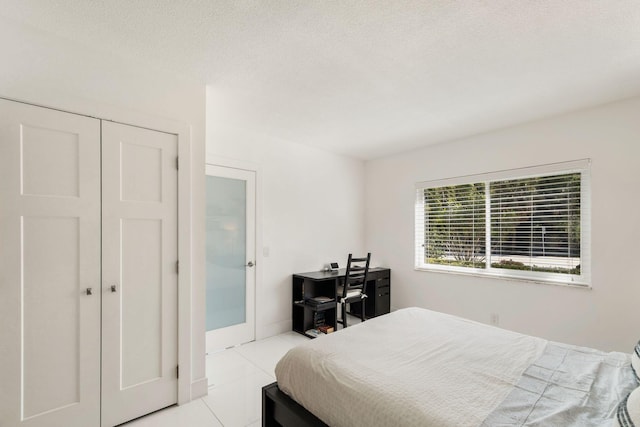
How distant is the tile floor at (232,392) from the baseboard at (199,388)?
1.4 inches

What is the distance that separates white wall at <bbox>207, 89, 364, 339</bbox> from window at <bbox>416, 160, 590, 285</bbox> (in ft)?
3.73

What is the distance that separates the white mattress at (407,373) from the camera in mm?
1258

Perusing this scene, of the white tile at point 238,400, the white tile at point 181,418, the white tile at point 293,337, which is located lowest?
Answer: the white tile at point 293,337

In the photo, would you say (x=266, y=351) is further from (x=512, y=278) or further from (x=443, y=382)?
(x=512, y=278)

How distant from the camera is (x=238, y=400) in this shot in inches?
91.8

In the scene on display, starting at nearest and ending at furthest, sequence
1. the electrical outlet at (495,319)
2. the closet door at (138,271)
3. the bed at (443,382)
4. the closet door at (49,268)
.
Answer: the bed at (443,382)
the closet door at (49,268)
the closet door at (138,271)
the electrical outlet at (495,319)

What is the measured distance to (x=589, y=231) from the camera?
2.89 meters

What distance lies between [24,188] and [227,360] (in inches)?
87.1

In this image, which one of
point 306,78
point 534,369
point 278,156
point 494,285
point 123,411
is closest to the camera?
point 534,369

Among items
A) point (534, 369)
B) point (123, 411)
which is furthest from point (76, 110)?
point (534, 369)

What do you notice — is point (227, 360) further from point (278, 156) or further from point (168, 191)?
point (278, 156)

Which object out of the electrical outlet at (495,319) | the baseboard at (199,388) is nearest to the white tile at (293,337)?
the baseboard at (199,388)

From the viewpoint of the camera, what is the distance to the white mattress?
1258 mm

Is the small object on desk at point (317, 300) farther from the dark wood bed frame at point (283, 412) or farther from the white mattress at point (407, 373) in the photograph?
the dark wood bed frame at point (283, 412)
